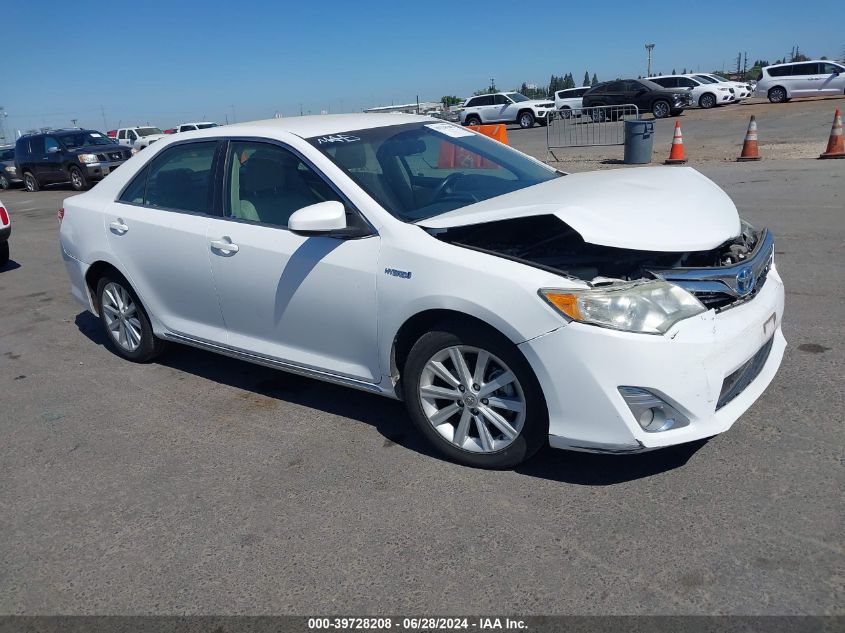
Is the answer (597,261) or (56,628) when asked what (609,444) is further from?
(56,628)

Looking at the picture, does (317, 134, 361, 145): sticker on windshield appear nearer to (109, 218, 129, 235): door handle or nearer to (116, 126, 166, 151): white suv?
(109, 218, 129, 235): door handle

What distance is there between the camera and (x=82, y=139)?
21.9 m

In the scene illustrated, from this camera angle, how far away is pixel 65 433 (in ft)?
14.4

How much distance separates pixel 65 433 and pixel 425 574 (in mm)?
2667

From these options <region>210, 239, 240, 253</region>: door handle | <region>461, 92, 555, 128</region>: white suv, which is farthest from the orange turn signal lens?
<region>461, 92, 555, 128</region>: white suv

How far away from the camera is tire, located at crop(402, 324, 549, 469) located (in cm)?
329

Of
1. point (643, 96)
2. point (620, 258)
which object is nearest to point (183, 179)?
point (620, 258)

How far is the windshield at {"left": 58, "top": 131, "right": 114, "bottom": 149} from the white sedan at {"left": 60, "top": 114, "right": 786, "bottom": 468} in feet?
62.3

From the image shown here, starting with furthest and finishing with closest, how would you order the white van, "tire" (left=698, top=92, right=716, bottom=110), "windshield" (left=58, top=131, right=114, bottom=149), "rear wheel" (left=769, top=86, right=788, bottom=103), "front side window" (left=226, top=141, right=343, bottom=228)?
"tire" (left=698, top=92, right=716, bottom=110)
"rear wheel" (left=769, top=86, right=788, bottom=103)
the white van
"windshield" (left=58, top=131, right=114, bottom=149)
"front side window" (left=226, top=141, right=343, bottom=228)

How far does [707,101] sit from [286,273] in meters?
33.7

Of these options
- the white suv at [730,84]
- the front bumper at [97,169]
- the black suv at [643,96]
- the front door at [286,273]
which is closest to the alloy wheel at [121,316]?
the front door at [286,273]

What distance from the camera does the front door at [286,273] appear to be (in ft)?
12.4

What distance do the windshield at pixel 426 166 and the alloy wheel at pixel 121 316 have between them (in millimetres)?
2082

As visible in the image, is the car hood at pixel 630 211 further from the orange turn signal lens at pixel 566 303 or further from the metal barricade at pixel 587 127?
the metal barricade at pixel 587 127
